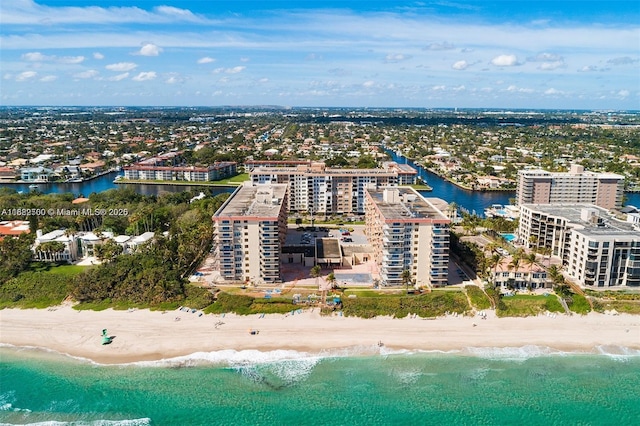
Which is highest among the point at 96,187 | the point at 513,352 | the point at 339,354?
the point at 96,187

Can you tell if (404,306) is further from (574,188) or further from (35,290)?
(574,188)

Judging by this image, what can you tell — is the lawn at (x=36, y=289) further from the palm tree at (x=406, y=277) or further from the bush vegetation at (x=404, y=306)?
the palm tree at (x=406, y=277)

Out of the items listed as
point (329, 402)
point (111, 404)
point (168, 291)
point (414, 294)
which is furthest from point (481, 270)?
point (111, 404)

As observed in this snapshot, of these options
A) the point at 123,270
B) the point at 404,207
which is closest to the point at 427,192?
the point at 404,207

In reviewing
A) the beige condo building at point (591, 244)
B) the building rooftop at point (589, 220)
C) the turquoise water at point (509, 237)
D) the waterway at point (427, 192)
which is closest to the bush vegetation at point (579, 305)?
the beige condo building at point (591, 244)

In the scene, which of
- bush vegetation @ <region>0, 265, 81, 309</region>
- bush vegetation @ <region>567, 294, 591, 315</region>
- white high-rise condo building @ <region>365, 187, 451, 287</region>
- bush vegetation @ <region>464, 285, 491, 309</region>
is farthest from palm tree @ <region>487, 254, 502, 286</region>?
bush vegetation @ <region>0, 265, 81, 309</region>

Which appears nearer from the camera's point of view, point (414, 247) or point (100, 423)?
point (100, 423)
